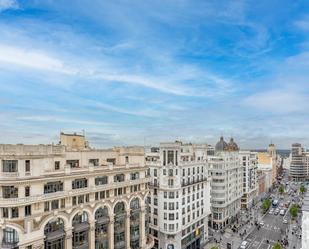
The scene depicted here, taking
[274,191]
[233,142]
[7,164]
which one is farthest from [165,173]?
[274,191]

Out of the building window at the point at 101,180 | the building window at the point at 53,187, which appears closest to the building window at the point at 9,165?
the building window at the point at 53,187

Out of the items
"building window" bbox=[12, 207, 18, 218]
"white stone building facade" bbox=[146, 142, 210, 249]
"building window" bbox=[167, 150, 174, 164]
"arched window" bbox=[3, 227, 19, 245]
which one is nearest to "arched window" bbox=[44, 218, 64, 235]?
"arched window" bbox=[3, 227, 19, 245]

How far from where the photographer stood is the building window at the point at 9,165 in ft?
141

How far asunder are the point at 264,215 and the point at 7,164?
399ft

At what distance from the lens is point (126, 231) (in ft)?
206

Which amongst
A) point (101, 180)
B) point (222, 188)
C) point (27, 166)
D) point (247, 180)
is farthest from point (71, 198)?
point (247, 180)

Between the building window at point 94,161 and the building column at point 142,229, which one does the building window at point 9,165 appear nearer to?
the building window at point 94,161

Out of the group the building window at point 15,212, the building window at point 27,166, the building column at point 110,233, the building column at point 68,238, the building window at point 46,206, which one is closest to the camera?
the building window at point 15,212

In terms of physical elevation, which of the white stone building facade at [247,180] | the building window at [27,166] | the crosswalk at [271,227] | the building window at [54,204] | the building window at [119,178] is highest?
the building window at [27,166]

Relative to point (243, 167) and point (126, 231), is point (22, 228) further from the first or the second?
point (243, 167)

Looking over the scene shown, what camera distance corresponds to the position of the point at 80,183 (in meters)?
52.9

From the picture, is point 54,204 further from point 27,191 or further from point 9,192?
point 9,192

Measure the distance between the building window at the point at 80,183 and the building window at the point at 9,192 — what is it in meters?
10.5

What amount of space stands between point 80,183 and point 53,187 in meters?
5.71
